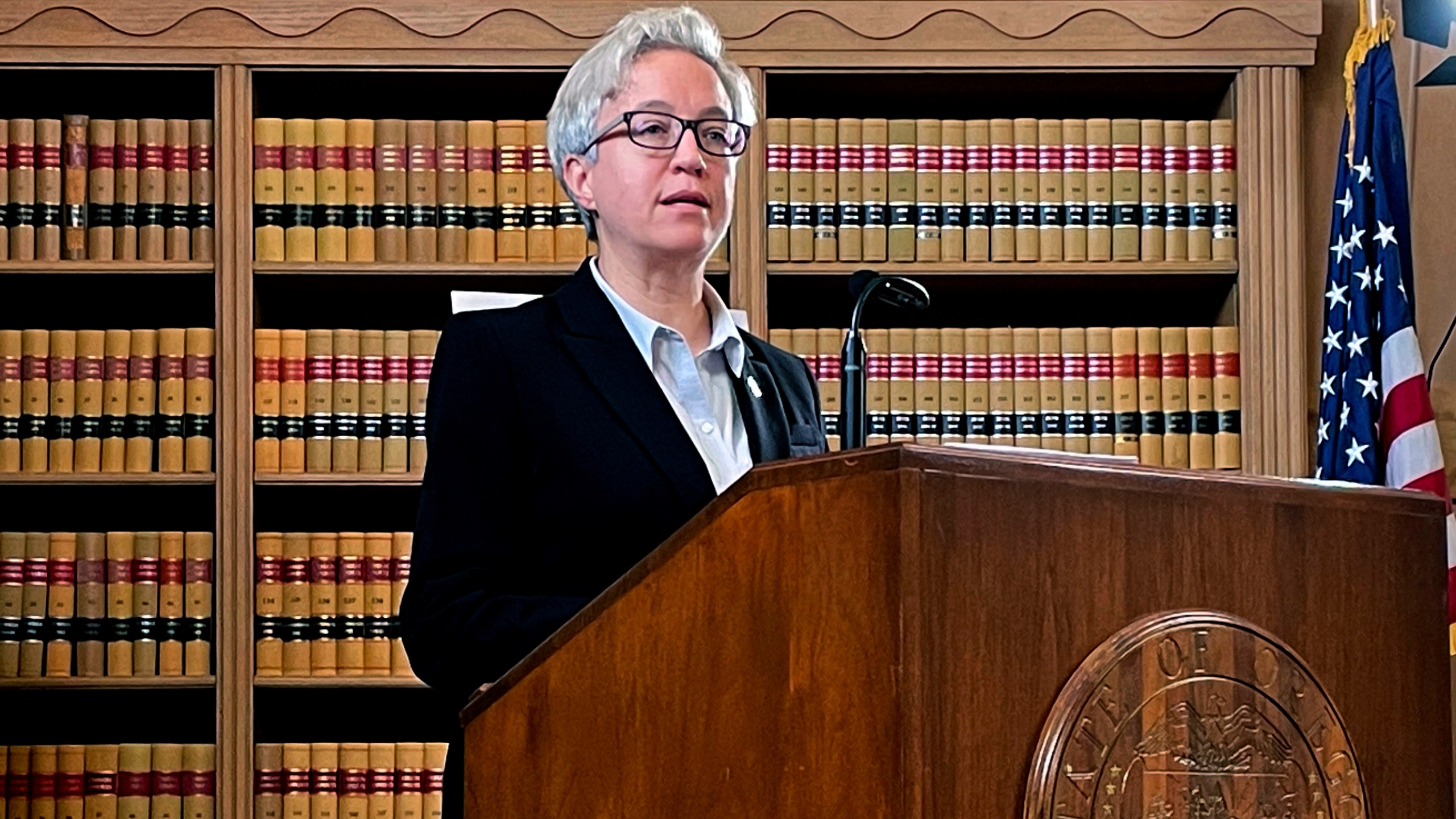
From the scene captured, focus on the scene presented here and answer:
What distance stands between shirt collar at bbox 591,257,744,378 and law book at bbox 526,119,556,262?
67.6 inches

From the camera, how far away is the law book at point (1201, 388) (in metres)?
3.62

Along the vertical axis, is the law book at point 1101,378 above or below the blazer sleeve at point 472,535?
above

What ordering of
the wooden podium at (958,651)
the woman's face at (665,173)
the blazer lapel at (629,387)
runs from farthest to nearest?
the woman's face at (665,173) → the blazer lapel at (629,387) → the wooden podium at (958,651)

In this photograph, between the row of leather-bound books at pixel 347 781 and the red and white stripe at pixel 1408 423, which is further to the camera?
the row of leather-bound books at pixel 347 781

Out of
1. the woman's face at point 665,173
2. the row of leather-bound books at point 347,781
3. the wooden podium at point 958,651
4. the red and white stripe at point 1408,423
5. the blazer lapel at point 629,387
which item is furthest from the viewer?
the row of leather-bound books at point 347,781

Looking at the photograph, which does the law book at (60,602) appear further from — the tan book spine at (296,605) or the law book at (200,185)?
the law book at (200,185)

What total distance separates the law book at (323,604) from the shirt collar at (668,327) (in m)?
1.84

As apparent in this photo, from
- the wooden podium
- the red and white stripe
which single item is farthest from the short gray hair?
the red and white stripe

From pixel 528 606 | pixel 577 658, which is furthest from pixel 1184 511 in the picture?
pixel 528 606

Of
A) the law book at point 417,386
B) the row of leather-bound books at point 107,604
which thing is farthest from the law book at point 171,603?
the law book at point 417,386

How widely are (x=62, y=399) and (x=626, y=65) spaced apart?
213cm

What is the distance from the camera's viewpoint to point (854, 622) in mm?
1118

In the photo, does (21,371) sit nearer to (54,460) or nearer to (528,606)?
(54,460)

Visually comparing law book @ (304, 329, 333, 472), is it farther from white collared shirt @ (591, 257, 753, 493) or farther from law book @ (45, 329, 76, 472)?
white collared shirt @ (591, 257, 753, 493)
